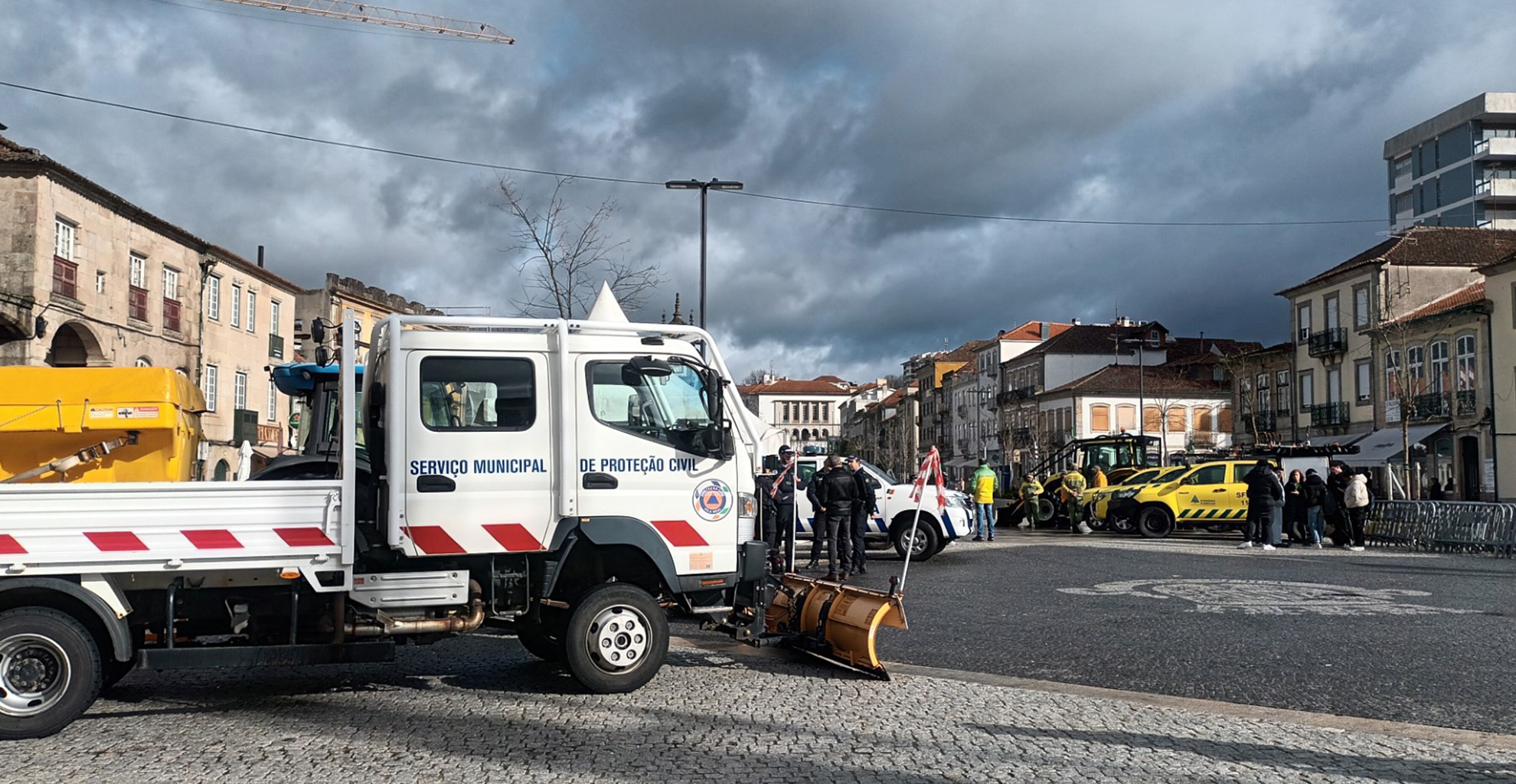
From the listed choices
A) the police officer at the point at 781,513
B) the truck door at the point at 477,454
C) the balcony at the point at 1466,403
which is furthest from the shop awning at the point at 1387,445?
the truck door at the point at 477,454

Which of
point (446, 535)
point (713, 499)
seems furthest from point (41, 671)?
point (713, 499)

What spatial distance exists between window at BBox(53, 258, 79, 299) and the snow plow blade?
91.5 feet

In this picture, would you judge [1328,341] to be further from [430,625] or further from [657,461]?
[430,625]

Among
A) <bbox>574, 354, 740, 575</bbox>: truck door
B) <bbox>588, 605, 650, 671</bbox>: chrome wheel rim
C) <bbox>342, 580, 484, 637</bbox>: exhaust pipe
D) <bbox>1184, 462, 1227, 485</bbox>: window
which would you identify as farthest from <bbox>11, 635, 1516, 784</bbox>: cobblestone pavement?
<bbox>1184, 462, 1227, 485</bbox>: window

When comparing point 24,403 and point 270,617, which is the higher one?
point 24,403

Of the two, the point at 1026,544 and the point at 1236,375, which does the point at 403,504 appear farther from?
the point at 1236,375

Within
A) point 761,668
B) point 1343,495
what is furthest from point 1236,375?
point 761,668

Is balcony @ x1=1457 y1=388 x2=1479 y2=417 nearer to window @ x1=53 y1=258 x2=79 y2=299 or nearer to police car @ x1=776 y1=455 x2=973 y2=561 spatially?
police car @ x1=776 y1=455 x2=973 y2=561

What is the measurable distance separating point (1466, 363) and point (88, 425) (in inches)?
1826

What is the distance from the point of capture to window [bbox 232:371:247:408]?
4312cm

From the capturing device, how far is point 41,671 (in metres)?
6.99

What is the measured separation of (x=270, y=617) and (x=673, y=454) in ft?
8.93

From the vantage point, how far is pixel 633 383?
8.27m

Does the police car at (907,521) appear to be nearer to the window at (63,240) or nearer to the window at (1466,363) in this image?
the window at (63,240)
